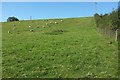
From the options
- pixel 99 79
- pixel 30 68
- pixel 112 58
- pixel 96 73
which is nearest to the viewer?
pixel 99 79

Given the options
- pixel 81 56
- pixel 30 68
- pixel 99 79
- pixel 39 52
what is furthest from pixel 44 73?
pixel 39 52

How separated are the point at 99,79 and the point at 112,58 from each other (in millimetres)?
6102

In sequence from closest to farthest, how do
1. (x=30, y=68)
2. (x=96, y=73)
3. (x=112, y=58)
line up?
(x=96, y=73)
(x=30, y=68)
(x=112, y=58)

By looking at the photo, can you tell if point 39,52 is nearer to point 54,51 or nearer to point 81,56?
point 54,51

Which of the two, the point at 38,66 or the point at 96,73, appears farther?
the point at 38,66

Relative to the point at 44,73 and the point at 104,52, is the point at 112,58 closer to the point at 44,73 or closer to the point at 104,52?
the point at 104,52

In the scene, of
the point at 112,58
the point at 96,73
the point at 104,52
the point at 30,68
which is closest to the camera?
the point at 96,73

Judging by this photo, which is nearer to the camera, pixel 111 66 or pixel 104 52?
pixel 111 66

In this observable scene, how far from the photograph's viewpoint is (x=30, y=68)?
18.0m

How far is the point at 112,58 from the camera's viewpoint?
2095cm

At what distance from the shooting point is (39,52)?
23750mm

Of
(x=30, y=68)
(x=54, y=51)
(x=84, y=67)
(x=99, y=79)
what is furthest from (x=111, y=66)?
(x=54, y=51)

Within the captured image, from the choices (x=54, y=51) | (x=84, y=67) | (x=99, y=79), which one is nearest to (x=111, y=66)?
(x=84, y=67)

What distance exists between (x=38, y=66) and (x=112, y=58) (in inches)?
212
